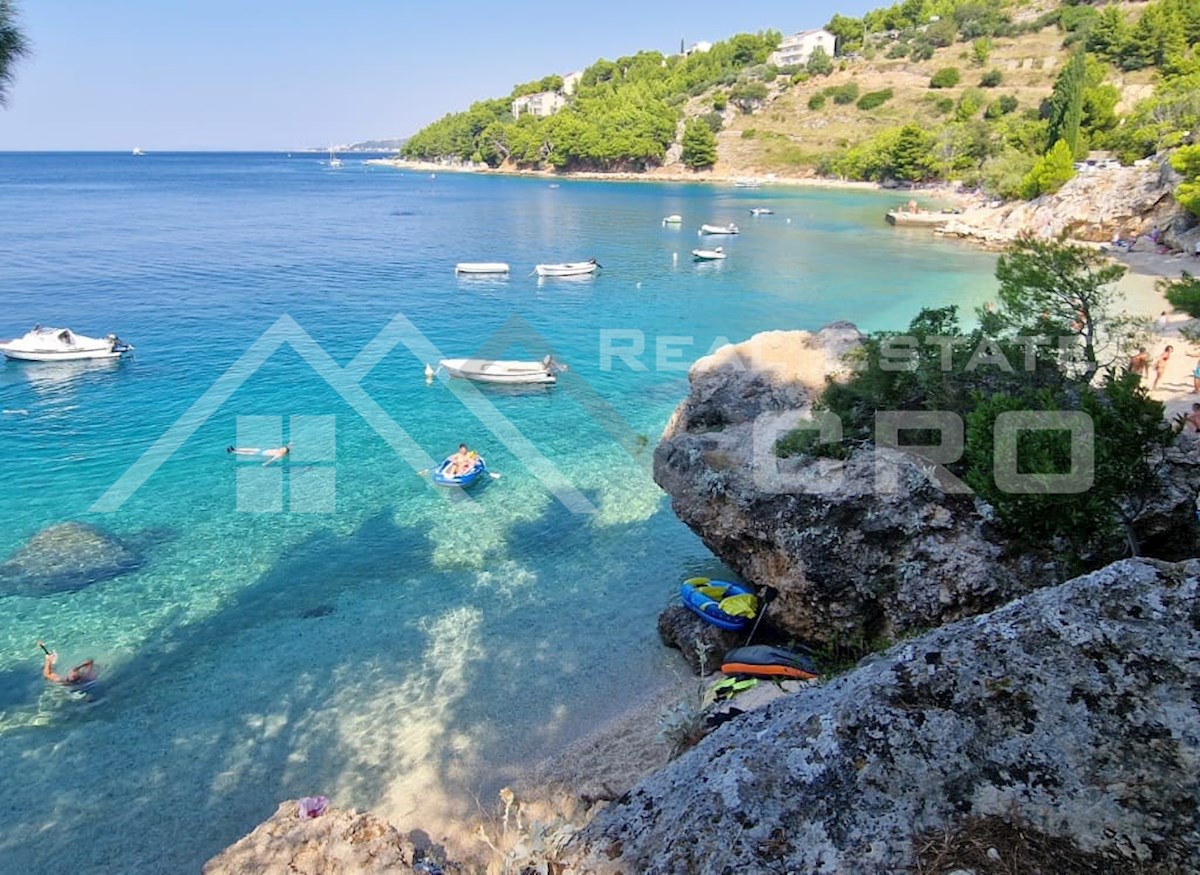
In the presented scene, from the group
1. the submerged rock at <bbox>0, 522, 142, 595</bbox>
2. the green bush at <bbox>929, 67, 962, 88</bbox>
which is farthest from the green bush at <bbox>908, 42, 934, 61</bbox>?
the submerged rock at <bbox>0, 522, 142, 595</bbox>

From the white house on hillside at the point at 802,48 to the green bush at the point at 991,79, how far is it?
51.5 m

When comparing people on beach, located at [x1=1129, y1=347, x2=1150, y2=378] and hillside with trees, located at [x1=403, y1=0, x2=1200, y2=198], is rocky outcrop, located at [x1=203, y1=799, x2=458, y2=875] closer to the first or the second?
people on beach, located at [x1=1129, y1=347, x2=1150, y2=378]

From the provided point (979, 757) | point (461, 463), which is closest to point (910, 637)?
point (979, 757)

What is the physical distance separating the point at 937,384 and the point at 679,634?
5807mm

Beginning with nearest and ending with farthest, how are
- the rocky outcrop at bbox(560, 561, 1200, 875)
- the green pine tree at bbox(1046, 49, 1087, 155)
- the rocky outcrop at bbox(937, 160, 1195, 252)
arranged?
the rocky outcrop at bbox(560, 561, 1200, 875)
the rocky outcrop at bbox(937, 160, 1195, 252)
the green pine tree at bbox(1046, 49, 1087, 155)

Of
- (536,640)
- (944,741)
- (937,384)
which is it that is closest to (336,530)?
(536,640)

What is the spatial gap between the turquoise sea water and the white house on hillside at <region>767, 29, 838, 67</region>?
14695 cm

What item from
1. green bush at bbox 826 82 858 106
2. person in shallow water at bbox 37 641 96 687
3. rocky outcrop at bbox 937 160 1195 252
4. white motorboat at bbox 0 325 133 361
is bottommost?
person in shallow water at bbox 37 641 96 687

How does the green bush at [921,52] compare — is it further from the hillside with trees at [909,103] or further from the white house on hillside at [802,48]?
the white house on hillside at [802,48]

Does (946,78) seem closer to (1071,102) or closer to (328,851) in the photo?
(1071,102)

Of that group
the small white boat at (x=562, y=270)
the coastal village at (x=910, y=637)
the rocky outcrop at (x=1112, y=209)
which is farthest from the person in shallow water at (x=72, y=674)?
the rocky outcrop at (x=1112, y=209)

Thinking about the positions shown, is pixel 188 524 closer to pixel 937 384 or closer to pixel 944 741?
pixel 937 384

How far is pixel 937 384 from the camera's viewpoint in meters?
10.9

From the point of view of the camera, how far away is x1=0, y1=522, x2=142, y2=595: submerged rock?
589 inches
